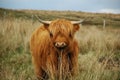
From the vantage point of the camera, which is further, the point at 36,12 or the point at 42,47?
the point at 36,12

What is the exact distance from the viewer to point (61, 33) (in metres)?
2.68

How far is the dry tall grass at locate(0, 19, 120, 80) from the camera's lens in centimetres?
317

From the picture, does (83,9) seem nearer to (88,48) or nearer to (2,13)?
(88,48)

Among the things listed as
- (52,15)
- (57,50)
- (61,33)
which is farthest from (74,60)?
(52,15)

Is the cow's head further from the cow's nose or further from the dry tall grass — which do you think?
the dry tall grass

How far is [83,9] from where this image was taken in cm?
362

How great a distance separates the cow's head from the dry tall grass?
407 millimetres

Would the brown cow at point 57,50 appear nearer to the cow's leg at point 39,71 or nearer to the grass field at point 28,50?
the cow's leg at point 39,71

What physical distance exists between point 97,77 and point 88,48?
906 millimetres

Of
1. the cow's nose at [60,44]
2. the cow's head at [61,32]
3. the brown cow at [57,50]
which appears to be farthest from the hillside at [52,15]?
the cow's nose at [60,44]

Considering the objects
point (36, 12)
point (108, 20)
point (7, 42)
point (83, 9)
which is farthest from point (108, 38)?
point (7, 42)

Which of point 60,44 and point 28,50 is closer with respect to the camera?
point 60,44

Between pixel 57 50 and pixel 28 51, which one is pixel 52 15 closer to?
pixel 28 51

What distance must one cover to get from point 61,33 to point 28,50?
3.28 ft
